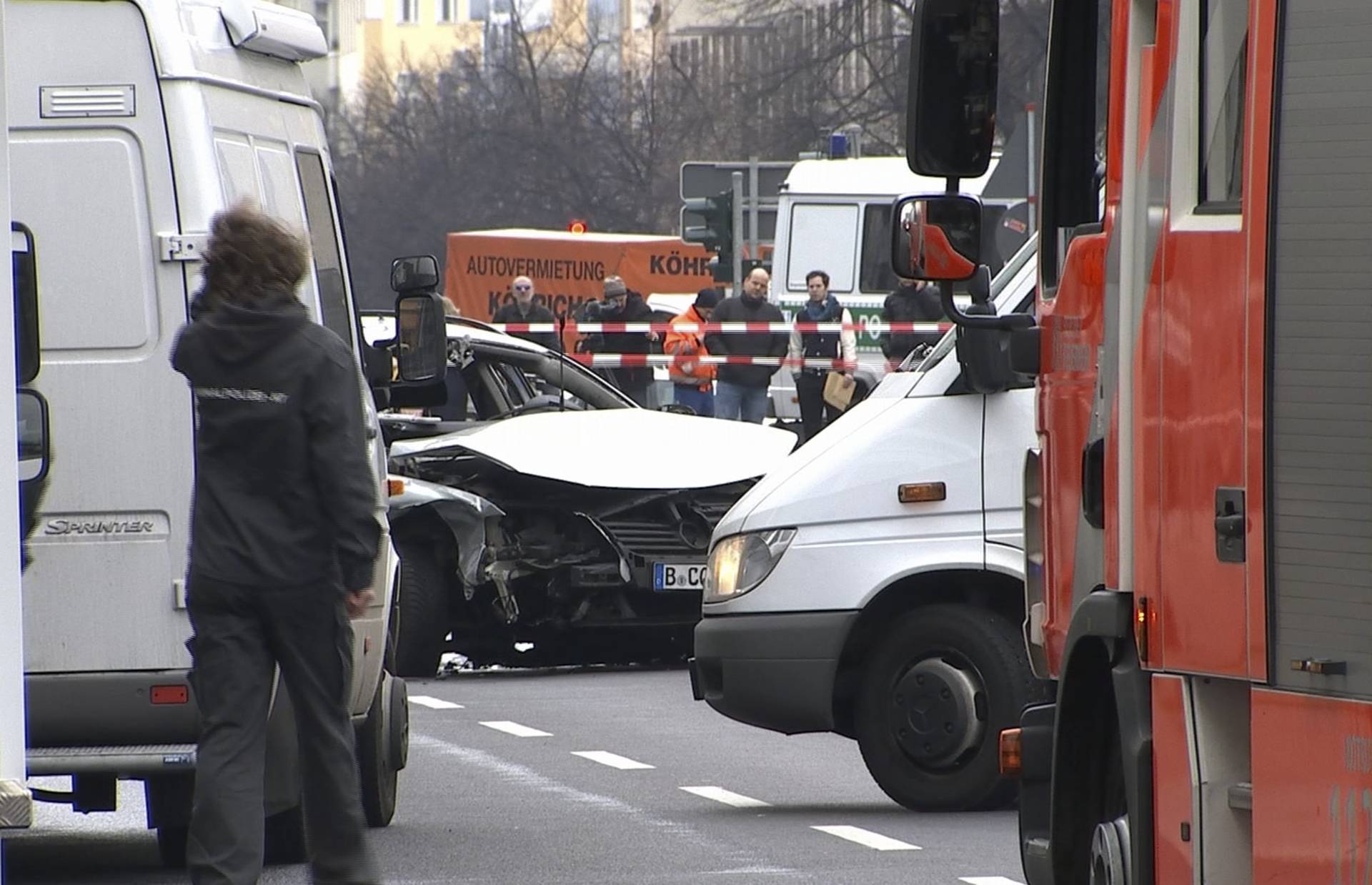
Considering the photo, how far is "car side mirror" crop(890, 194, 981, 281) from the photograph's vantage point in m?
6.83

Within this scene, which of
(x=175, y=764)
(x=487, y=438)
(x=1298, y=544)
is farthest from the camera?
(x=487, y=438)

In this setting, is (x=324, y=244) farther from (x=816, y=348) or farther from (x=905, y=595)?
(x=816, y=348)

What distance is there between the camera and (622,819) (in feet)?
35.3

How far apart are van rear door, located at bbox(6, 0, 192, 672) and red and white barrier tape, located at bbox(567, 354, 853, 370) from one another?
18506mm

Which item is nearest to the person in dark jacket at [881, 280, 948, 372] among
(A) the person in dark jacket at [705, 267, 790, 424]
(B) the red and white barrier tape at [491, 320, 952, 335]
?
(B) the red and white barrier tape at [491, 320, 952, 335]

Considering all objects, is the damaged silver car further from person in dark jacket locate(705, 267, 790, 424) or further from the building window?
person in dark jacket locate(705, 267, 790, 424)

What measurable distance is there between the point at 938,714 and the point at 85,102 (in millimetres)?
3796

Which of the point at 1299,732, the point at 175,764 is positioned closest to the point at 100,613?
the point at 175,764

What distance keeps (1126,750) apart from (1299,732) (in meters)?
0.98

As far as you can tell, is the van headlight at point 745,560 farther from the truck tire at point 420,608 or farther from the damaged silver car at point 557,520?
the truck tire at point 420,608

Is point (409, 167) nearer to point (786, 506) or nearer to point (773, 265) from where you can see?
point (773, 265)

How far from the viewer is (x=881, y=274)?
34.5 m

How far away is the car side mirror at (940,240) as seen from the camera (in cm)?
683

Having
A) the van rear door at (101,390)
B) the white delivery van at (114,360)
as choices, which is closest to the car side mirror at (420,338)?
the white delivery van at (114,360)
